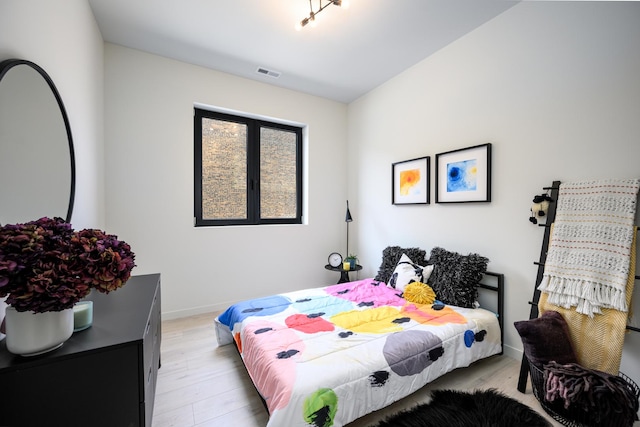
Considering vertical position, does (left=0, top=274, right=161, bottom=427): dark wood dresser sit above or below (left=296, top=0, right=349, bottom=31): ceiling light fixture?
below

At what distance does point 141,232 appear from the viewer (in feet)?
8.95

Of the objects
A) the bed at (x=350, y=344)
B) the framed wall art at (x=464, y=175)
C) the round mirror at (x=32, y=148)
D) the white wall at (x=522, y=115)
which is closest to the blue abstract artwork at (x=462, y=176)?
the framed wall art at (x=464, y=175)

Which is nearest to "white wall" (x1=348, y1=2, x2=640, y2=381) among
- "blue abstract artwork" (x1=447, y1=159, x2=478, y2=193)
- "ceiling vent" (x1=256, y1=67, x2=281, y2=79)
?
"blue abstract artwork" (x1=447, y1=159, x2=478, y2=193)

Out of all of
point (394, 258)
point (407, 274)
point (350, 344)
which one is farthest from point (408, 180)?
point (350, 344)

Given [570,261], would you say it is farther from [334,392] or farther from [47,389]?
[47,389]

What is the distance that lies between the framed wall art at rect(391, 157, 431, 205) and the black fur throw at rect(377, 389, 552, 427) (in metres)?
1.78

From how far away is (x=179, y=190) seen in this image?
9.57 feet

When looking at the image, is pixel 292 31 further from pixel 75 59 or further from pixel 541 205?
pixel 541 205

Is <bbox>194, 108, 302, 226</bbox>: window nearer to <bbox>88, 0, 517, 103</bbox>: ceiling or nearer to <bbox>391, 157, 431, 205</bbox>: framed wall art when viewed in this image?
<bbox>88, 0, 517, 103</bbox>: ceiling

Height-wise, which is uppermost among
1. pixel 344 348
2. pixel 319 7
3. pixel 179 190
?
pixel 319 7

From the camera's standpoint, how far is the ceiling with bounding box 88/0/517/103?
82.7 inches

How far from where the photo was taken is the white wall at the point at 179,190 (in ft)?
8.66

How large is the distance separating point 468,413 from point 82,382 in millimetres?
1816

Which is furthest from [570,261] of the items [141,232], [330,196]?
[141,232]
